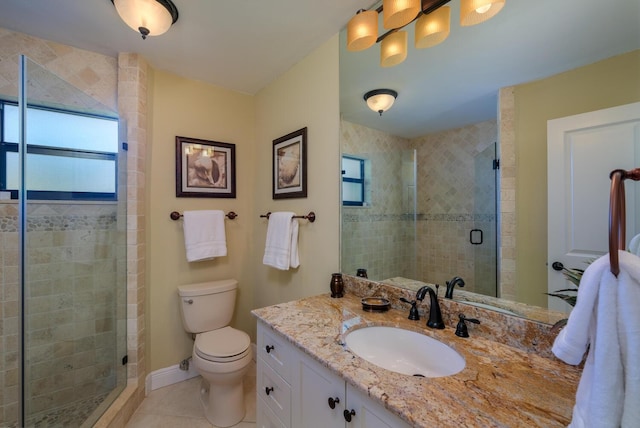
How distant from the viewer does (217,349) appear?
5.52 feet

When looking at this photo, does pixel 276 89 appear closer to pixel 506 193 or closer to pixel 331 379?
pixel 506 193

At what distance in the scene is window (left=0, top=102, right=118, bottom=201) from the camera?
1396 mm

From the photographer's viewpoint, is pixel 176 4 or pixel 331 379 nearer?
pixel 331 379

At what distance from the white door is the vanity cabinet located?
2.37 ft

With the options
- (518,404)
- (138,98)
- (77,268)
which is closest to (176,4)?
(138,98)

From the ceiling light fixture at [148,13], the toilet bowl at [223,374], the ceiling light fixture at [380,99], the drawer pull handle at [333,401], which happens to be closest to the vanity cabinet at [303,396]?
the drawer pull handle at [333,401]

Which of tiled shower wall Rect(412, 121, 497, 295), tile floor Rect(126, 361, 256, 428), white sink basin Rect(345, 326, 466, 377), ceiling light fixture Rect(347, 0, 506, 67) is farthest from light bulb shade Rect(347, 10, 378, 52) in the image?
tile floor Rect(126, 361, 256, 428)

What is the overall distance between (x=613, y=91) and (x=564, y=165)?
23cm

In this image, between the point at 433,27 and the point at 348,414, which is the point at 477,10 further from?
the point at 348,414

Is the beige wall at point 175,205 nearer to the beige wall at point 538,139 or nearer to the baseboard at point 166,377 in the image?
the baseboard at point 166,377

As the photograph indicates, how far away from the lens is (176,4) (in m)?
1.38

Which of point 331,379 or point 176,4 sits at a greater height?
point 176,4

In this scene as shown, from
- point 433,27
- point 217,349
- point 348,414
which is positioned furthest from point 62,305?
point 433,27

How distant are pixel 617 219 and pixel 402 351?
831 mm
